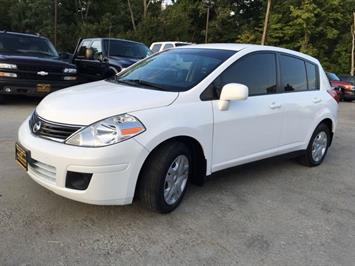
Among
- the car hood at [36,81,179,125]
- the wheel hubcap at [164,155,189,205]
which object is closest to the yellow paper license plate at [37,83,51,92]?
the car hood at [36,81,179,125]

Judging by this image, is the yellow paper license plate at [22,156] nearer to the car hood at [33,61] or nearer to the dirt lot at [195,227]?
the dirt lot at [195,227]

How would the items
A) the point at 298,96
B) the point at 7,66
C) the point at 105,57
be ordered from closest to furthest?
the point at 298,96
the point at 7,66
the point at 105,57

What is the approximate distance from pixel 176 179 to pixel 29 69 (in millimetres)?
6293

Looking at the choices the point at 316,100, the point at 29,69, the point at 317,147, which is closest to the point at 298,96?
the point at 316,100

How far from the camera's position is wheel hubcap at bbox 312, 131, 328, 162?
19.9 ft

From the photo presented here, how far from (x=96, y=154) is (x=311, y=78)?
3639 millimetres

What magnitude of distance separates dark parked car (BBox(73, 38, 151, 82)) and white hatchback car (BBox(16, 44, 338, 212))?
19.2 feet

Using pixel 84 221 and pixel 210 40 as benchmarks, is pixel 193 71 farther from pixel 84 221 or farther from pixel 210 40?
pixel 210 40

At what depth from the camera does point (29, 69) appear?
916 centimetres

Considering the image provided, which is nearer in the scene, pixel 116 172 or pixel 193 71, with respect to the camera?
pixel 116 172

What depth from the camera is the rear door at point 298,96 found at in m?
5.27

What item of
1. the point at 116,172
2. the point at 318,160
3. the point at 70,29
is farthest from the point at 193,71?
the point at 70,29

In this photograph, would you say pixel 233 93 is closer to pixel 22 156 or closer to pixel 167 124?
pixel 167 124

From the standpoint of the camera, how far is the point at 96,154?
3414 millimetres
